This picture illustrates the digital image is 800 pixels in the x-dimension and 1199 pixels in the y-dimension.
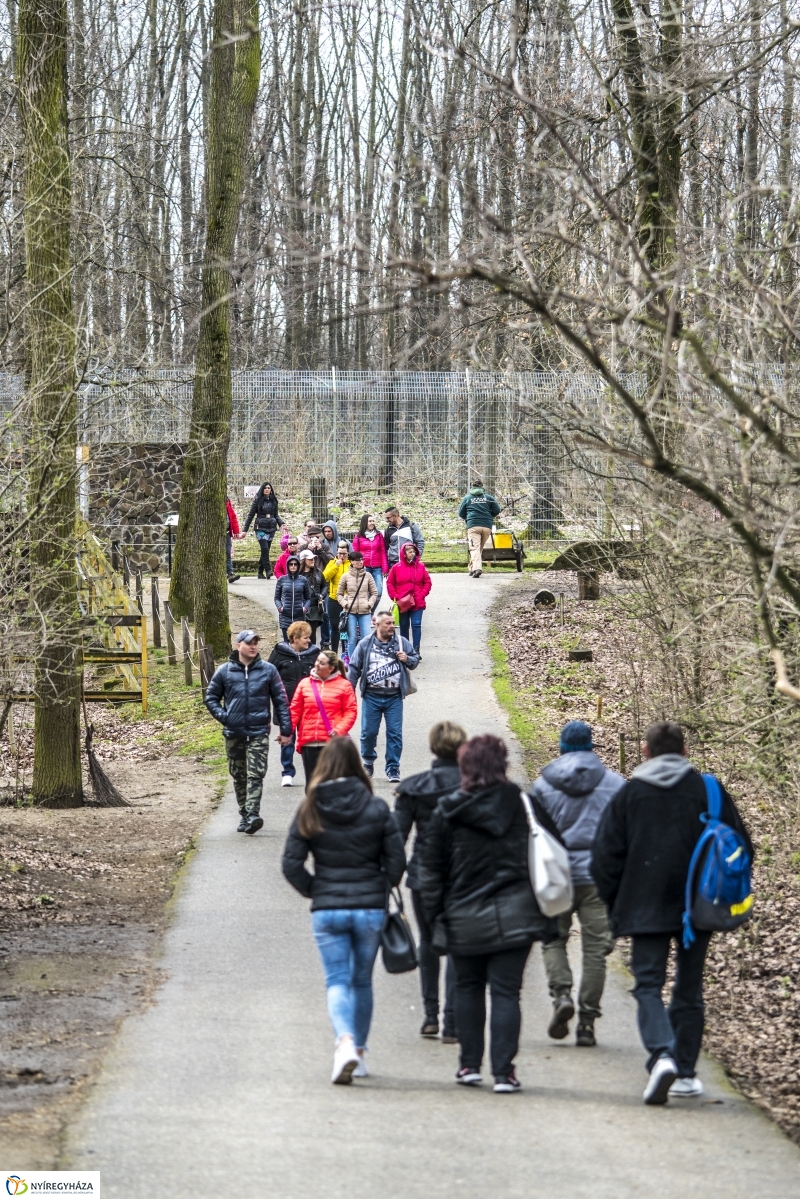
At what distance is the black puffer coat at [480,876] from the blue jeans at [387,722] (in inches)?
260

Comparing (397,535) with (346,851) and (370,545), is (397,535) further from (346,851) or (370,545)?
(346,851)

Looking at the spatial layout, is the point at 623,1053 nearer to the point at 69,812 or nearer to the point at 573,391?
the point at 69,812

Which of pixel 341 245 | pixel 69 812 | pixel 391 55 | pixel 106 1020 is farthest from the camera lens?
pixel 391 55

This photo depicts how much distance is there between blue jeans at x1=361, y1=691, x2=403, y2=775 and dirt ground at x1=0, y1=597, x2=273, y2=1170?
170 cm

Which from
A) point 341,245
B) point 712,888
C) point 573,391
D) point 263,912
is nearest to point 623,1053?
point 712,888

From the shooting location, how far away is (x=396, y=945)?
6586 millimetres

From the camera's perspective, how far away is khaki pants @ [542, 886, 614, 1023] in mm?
7129

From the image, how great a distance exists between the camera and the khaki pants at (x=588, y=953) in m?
7.13

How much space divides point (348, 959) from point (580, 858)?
4.36ft

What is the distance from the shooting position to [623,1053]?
7082mm

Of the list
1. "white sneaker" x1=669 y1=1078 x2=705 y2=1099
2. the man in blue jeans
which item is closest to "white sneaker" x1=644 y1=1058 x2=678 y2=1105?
"white sneaker" x1=669 y1=1078 x2=705 y2=1099

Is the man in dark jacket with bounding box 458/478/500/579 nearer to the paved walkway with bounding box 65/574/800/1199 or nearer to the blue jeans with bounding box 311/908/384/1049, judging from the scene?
the paved walkway with bounding box 65/574/800/1199

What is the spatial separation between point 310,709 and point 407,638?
752 centimetres

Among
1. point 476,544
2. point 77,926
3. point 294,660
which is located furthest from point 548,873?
point 476,544
